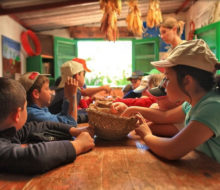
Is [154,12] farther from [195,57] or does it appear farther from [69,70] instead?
[195,57]

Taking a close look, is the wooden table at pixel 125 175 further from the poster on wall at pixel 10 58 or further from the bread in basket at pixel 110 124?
the poster on wall at pixel 10 58

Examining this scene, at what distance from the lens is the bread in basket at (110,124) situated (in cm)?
113

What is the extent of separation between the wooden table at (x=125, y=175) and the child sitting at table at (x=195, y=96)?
56 mm

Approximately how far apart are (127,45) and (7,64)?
4.68 metres

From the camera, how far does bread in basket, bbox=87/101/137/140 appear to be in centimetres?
113

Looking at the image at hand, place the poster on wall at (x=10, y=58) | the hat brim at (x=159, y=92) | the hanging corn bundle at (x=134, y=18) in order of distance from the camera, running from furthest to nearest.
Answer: the poster on wall at (x=10, y=58), the hanging corn bundle at (x=134, y=18), the hat brim at (x=159, y=92)

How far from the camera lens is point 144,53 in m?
6.38

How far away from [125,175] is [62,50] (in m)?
6.00

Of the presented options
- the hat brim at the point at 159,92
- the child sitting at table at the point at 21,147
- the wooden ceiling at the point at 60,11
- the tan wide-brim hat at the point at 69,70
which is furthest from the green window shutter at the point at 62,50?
the child sitting at table at the point at 21,147

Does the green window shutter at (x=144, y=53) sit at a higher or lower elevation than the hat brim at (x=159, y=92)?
higher

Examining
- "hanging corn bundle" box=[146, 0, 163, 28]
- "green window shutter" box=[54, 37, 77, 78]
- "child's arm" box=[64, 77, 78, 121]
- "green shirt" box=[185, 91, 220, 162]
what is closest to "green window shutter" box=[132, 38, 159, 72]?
"green window shutter" box=[54, 37, 77, 78]

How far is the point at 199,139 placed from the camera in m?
0.86

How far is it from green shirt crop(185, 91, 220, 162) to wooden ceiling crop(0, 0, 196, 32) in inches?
149

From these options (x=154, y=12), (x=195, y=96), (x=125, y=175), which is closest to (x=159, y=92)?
(x=195, y=96)
